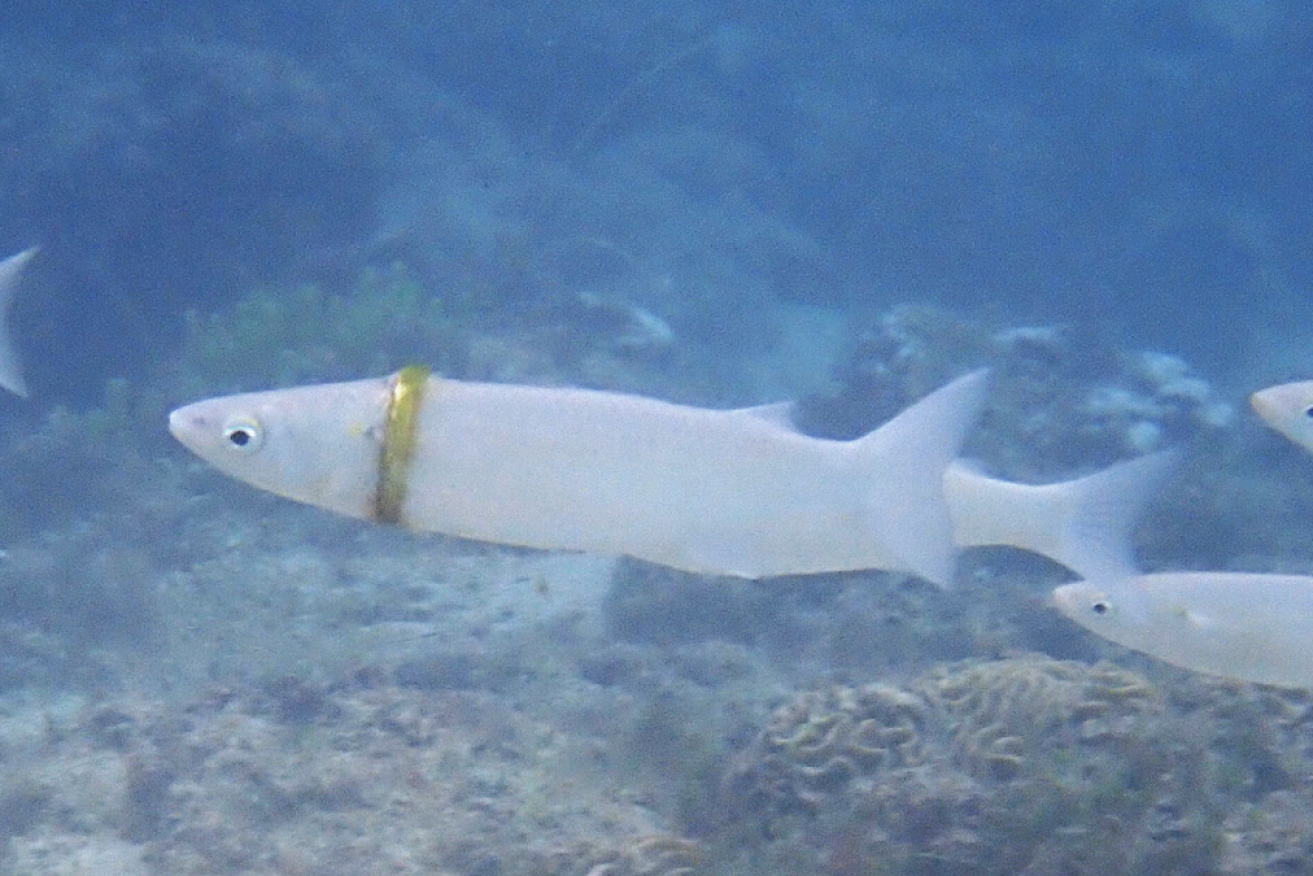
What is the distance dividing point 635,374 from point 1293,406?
11.3 m

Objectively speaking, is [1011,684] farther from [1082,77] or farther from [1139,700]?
[1082,77]

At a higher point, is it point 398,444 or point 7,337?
point 7,337

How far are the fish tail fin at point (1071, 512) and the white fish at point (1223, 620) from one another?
104 cm

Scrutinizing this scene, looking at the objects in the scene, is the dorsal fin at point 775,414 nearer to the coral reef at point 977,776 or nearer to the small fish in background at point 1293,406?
the small fish in background at point 1293,406

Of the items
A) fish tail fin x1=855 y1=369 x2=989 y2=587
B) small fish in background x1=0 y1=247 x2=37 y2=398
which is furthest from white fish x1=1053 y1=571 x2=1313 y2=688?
small fish in background x1=0 y1=247 x2=37 y2=398

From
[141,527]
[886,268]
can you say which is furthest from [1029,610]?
[886,268]

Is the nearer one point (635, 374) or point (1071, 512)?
point (1071, 512)

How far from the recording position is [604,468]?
2.59m

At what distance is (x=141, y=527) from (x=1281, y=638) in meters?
10.1

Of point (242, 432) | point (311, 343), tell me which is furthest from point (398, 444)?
point (311, 343)

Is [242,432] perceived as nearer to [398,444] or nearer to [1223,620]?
[398,444]

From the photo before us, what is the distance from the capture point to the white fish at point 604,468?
97.4 inches

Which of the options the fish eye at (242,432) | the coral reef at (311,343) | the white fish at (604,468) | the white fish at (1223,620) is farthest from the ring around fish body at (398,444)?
the coral reef at (311,343)

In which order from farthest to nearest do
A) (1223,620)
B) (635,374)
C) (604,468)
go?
1. (635,374)
2. (1223,620)
3. (604,468)
